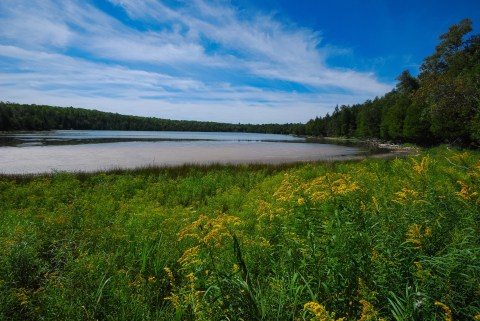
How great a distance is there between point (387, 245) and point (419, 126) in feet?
188

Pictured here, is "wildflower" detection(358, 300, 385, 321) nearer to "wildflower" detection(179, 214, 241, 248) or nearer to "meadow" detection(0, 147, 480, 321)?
"meadow" detection(0, 147, 480, 321)

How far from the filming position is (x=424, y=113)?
2589cm

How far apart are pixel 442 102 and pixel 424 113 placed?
3783 millimetres

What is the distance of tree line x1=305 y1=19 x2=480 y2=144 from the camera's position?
2217 centimetres

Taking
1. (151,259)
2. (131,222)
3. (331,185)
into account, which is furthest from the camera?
(131,222)

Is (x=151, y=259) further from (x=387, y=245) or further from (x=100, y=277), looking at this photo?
(x=387, y=245)

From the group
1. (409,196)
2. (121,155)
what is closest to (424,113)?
(409,196)

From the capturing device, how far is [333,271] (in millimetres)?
2658

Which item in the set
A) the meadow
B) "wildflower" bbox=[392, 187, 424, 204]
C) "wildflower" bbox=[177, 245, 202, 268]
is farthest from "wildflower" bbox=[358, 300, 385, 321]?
"wildflower" bbox=[392, 187, 424, 204]

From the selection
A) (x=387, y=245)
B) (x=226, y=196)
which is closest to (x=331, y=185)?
(x=387, y=245)

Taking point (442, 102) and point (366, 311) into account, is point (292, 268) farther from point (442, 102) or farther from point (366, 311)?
point (442, 102)

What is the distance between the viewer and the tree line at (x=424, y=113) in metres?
22.4

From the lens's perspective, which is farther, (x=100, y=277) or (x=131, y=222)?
(x=131, y=222)

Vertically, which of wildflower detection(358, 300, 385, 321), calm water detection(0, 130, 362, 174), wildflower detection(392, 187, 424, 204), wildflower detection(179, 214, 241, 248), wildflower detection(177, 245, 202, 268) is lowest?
calm water detection(0, 130, 362, 174)
